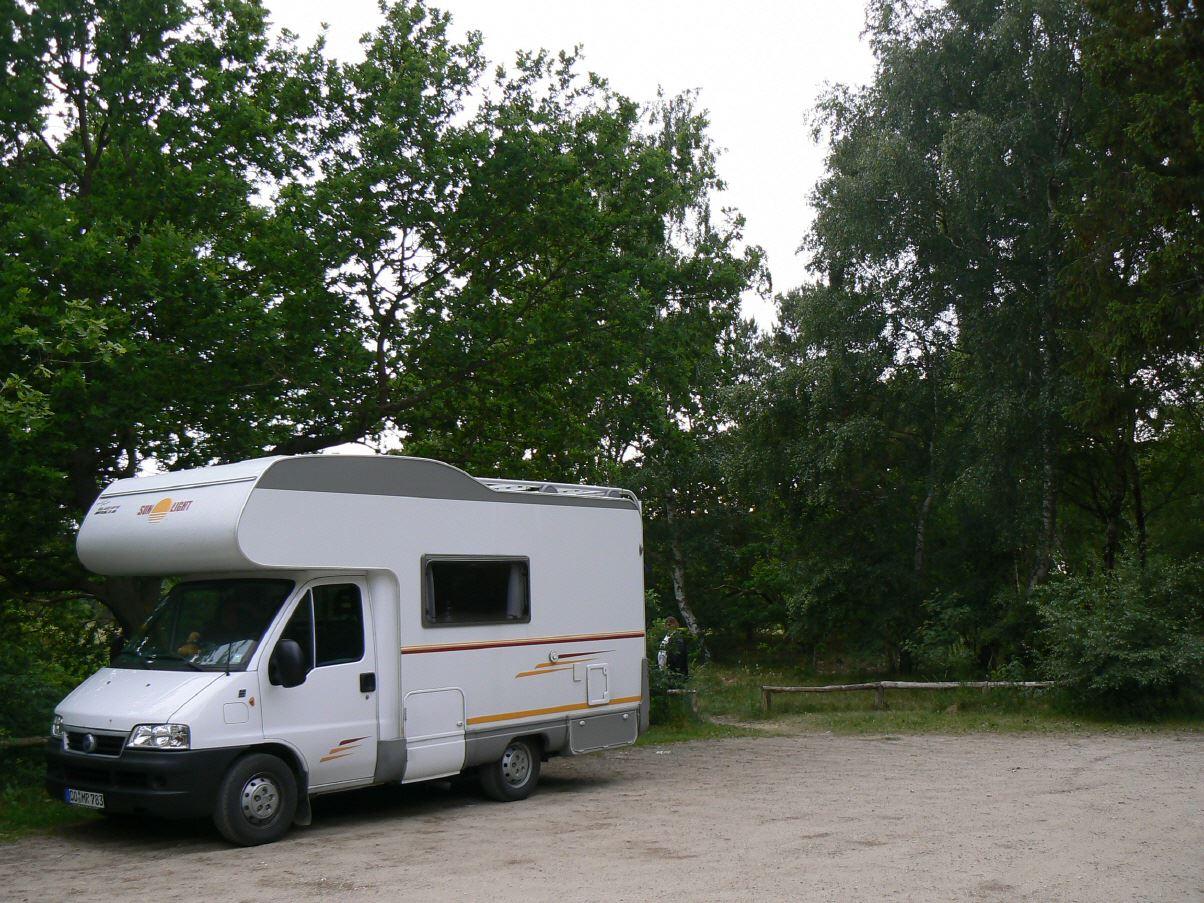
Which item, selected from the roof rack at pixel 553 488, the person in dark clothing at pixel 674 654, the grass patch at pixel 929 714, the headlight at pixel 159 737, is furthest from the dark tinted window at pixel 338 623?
the grass patch at pixel 929 714

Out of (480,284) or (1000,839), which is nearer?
(1000,839)

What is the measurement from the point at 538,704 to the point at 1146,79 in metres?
16.9

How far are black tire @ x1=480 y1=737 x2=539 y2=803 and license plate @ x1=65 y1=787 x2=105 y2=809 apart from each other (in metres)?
3.58

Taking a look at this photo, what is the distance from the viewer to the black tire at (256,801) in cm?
901

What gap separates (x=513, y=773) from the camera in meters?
11.5

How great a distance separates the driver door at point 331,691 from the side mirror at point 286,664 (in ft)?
0.12

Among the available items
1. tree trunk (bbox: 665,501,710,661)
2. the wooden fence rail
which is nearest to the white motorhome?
the wooden fence rail

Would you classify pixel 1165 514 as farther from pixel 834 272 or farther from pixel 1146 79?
pixel 1146 79

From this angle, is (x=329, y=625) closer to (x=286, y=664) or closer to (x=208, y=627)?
(x=286, y=664)

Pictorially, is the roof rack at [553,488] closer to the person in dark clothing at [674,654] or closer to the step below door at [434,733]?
the step below door at [434,733]

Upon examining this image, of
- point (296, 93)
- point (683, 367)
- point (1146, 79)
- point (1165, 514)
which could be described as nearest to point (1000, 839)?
point (683, 367)

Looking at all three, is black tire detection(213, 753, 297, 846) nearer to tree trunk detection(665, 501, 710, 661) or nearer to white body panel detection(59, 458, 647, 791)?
white body panel detection(59, 458, 647, 791)

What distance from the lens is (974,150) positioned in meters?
24.2

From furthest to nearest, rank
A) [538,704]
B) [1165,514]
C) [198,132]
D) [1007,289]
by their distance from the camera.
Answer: [1165,514]
[1007,289]
[198,132]
[538,704]
